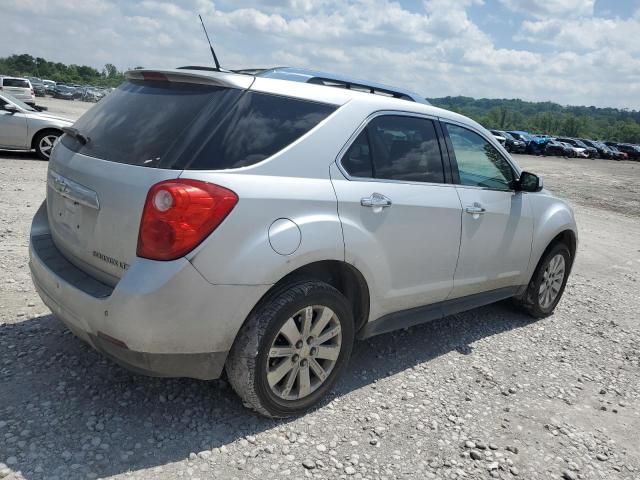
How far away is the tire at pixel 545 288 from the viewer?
5016 mm

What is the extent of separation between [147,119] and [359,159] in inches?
46.9

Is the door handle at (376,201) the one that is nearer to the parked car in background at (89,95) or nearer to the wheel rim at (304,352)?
the wheel rim at (304,352)

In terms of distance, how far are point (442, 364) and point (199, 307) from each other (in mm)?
2171

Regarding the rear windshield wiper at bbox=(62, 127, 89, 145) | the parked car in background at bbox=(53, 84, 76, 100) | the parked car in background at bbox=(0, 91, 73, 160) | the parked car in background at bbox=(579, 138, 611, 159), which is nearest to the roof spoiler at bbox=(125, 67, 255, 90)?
the rear windshield wiper at bbox=(62, 127, 89, 145)

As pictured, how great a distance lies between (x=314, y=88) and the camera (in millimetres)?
3119

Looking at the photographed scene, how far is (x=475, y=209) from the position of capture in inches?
154

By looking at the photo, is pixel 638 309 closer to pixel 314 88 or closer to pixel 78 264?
pixel 314 88

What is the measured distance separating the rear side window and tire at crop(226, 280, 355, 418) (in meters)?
0.94

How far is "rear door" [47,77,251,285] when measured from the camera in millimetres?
2564

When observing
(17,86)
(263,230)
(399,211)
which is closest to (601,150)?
(17,86)

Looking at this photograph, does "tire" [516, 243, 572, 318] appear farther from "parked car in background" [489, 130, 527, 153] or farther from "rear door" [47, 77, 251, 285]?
"parked car in background" [489, 130, 527, 153]

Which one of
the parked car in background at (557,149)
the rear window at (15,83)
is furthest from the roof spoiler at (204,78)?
the parked car in background at (557,149)

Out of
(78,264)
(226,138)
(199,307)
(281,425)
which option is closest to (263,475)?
(281,425)

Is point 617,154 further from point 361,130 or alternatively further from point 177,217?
point 177,217
